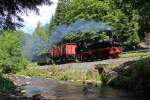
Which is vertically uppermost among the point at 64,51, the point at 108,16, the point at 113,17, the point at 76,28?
the point at 108,16

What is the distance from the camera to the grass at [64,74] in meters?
35.4

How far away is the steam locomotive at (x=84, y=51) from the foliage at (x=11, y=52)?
5.88 meters

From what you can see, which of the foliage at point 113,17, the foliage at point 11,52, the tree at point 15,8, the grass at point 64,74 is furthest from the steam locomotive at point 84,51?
the tree at point 15,8

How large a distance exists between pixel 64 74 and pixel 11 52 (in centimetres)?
855

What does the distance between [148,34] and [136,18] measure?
5.45 meters

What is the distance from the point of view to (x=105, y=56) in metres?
45.5

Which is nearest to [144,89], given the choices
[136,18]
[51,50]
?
[51,50]

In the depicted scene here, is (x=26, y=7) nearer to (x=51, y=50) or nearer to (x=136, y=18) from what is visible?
(x=51, y=50)

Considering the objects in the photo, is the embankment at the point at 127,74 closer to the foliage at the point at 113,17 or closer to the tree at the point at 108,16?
the tree at the point at 108,16

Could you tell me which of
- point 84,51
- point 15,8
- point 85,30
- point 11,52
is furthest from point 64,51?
point 15,8

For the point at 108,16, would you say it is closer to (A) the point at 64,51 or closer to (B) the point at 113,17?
(B) the point at 113,17

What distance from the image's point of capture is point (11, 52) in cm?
4509

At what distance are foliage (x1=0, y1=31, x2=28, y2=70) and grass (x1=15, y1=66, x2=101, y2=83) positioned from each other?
1128 millimetres

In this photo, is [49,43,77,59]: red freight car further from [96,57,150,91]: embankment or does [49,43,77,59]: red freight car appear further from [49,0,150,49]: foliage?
[96,57,150,91]: embankment
